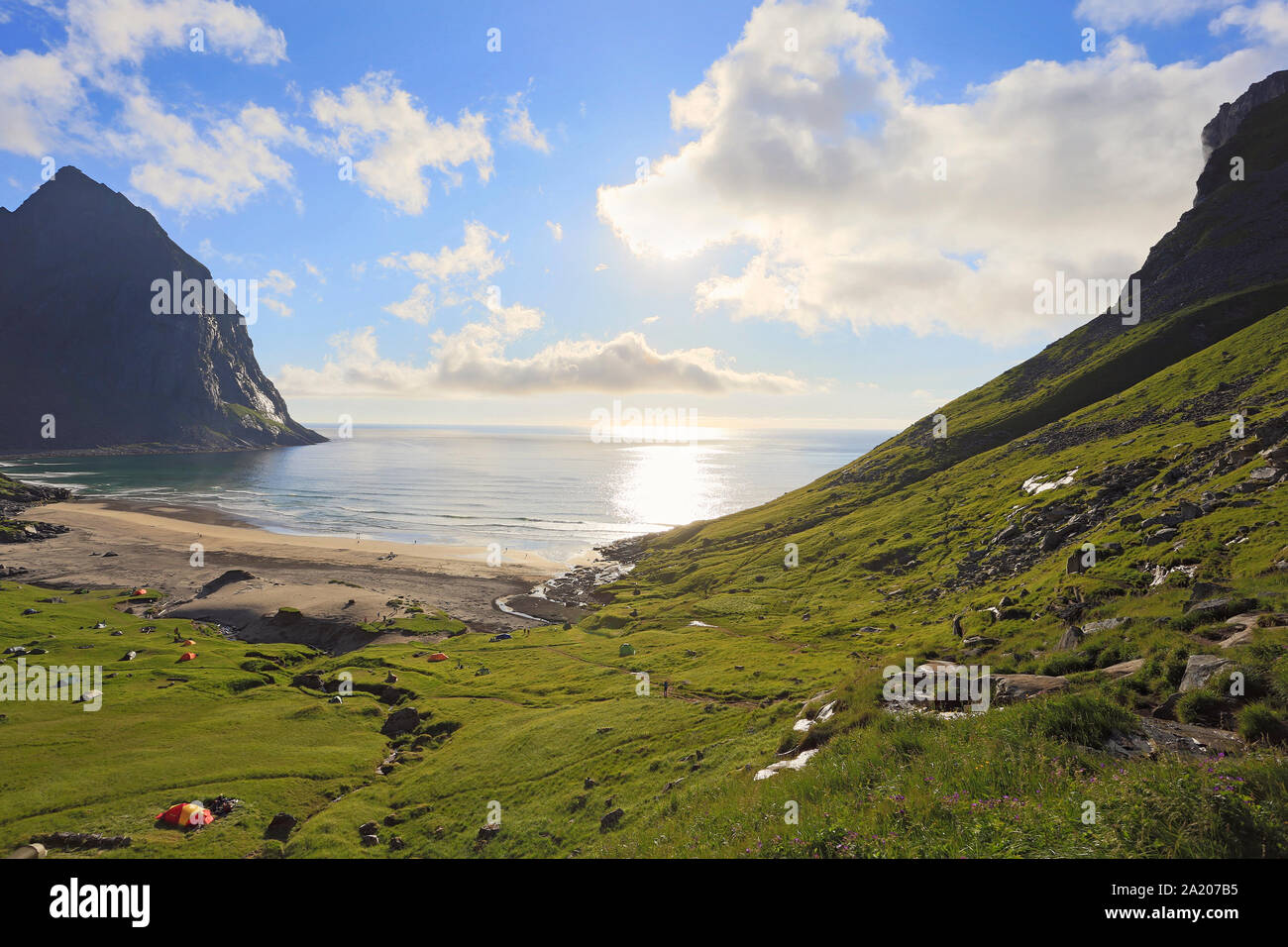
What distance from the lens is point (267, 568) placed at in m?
102

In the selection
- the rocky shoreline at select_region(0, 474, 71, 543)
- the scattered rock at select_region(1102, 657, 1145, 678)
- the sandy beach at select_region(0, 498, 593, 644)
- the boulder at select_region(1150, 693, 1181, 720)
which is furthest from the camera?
the rocky shoreline at select_region(0, 474, 71, 543)

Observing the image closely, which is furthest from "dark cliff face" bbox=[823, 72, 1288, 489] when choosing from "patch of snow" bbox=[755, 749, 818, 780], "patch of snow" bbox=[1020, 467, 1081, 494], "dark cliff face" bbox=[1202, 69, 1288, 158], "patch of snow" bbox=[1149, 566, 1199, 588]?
"patch of snow" bbox=[755, 749, 818, 780]

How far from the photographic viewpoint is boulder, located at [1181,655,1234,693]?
1441 cm

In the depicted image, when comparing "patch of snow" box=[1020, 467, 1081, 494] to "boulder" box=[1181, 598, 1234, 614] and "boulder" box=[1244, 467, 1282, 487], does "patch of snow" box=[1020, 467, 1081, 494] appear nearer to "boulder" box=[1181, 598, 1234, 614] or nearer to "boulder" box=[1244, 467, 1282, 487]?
"boulder" box=[1244, 467, 1282, 487]

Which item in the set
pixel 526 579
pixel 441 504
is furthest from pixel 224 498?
pixel 526 579

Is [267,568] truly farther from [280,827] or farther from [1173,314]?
[1173,314]

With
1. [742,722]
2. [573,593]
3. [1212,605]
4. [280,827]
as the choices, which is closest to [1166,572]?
[1212,605]

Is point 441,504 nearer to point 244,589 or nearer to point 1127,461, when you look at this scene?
point 244,589

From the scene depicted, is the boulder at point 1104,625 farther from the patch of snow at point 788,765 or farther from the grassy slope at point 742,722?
the patch of snow at point 788,765

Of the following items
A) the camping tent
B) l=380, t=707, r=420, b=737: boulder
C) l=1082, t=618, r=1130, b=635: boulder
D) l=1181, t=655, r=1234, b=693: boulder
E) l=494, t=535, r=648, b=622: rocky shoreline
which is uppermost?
l=1181, t=655, r=1234, b=693: boulder

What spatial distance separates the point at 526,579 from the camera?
104 metres

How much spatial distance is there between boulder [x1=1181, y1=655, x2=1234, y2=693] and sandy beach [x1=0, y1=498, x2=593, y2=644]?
238 ft

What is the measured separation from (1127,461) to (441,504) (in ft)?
575

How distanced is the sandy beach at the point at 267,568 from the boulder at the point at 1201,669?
2859 inches
